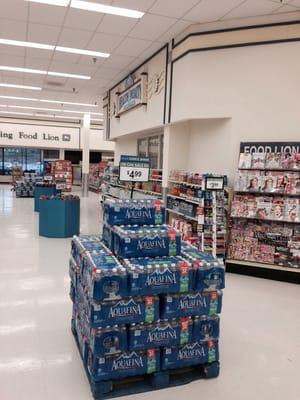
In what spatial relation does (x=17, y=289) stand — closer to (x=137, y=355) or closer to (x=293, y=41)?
(x=137, y=355)

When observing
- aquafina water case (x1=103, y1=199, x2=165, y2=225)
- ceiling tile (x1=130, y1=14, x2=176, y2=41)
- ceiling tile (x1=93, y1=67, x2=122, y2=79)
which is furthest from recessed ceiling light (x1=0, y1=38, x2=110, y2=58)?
aquafina water case (x1=103, y1=199, x2=165, y2=225)

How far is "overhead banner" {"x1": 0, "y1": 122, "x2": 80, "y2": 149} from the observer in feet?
61.9

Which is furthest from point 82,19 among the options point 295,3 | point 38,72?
point 38,72

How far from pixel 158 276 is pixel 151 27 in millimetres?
4985

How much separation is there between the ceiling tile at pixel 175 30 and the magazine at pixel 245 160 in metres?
2.45

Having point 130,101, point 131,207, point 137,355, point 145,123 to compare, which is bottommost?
point 137,355

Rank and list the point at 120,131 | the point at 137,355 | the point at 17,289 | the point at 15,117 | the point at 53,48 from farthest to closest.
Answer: the point at 15,117
the point at 120,131
the point at 53,48
the point at 17,289
the point at 137,355

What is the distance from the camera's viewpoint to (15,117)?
18.8 meters

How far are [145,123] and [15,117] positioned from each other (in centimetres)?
1335

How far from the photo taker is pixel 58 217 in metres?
7.35

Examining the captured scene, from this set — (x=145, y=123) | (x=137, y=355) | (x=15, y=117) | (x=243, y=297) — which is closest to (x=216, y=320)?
(x=137, y=355)

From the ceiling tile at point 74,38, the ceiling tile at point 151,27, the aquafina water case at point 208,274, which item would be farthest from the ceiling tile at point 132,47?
the aquafina water case at point 208,274

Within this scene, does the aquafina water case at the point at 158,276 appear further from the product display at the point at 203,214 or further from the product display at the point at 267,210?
the product display at the point at 267,210

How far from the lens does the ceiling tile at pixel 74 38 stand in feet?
21.1
